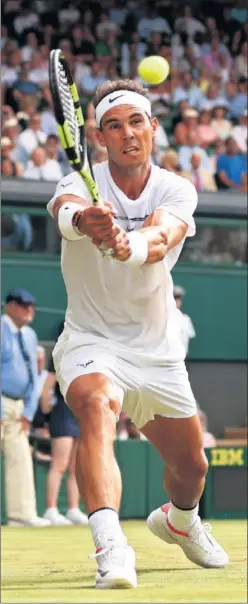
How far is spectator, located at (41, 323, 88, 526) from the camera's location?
11688 millimetres

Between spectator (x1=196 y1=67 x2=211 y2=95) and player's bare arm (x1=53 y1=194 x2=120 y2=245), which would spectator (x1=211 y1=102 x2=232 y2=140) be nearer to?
spectator (x1=196 y1=67 x2=211 y2=95)

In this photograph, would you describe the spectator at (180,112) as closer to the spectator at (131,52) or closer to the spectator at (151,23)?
the spectator at (131,52)

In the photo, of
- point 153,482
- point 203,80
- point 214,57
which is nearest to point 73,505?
point 153,482

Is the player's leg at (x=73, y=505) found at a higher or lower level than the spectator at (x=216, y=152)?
lower

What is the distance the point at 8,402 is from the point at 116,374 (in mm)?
6318

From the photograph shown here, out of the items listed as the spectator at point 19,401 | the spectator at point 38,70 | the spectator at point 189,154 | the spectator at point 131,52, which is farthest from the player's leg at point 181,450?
the spectator at point 131,52

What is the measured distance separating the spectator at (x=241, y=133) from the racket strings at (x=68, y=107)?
471 inches

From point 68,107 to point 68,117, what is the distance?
3.1 inches

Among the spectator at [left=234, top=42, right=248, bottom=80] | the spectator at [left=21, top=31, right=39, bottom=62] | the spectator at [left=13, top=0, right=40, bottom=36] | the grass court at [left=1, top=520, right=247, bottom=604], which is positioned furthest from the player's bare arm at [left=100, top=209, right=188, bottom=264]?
the spectator at [left=234, top=42, right=248, bottom=80]

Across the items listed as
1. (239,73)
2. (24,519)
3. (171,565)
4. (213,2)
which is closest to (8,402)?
(24,519)

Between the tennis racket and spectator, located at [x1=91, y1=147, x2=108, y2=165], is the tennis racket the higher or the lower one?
the lower one

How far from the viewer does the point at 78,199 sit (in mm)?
5219

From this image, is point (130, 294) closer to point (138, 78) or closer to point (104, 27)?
point (138, 78)

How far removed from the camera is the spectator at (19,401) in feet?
36.9
